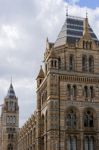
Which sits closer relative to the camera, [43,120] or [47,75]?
[47,75]

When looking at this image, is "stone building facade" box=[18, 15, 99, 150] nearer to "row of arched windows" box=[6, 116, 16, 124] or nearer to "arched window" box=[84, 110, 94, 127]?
"arched window" box=[84, 110, 94, 127]

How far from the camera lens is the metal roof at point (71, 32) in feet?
202

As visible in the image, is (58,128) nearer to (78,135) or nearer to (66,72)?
(78,135)

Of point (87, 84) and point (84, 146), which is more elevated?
point (87, 84)

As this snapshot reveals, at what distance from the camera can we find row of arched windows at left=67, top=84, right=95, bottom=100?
5791 centimetres

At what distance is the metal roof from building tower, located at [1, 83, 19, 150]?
54858mm

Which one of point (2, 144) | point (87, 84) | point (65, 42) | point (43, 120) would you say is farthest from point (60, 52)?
point (2, 144)

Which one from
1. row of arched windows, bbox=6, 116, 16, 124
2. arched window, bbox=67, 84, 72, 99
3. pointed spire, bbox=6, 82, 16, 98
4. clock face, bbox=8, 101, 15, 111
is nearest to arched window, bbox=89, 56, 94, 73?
arched window, bbox=67, 84, 72, 99

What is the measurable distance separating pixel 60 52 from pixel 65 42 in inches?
73.5

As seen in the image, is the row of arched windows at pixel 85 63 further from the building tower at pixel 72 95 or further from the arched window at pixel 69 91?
the arched window at pixel 69 91

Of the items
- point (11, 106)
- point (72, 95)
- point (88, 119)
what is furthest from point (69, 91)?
point (11, 106)

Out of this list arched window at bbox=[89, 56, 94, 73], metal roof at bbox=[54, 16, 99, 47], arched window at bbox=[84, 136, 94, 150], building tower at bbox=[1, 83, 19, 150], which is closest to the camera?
arched window at bbox=[84, 136, 94, 150]

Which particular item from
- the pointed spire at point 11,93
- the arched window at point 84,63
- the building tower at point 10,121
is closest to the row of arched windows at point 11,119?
the building tower at point 10,121

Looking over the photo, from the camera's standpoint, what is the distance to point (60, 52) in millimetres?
59781
